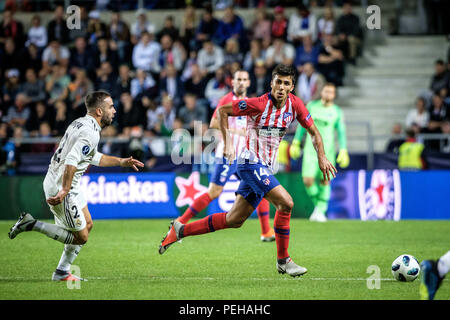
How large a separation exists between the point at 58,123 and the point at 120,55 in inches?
109

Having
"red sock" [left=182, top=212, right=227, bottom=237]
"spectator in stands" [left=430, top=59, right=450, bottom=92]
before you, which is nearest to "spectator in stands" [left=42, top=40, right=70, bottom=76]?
"spectator in stands" [left=430, top=59, right=450, bottom=92]

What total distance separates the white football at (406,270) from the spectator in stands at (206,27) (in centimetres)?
1258

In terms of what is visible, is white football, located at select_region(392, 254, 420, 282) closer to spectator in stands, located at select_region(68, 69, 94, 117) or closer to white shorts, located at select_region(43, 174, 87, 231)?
white shorts, located at select_region(43, 174, 87, 231)

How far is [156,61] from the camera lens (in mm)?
19453

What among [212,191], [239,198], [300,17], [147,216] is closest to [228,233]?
[212,191]

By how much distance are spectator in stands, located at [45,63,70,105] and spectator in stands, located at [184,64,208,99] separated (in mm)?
3112

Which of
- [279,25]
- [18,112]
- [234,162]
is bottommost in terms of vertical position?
[234,162]

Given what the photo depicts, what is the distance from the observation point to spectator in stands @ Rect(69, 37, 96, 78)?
1961 centimetres

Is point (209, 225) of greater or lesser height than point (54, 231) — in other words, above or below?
below

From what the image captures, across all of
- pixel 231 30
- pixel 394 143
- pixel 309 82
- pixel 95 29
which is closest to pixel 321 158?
pixel 394 143

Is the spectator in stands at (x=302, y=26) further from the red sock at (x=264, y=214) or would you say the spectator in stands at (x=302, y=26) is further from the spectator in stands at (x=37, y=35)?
the red sock at (x=264, y=214)

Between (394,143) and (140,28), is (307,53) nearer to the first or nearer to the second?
(394,143)

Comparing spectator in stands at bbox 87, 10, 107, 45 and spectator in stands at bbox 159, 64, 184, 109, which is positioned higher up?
spectator in stands at bbox 87, 10, 107, 45

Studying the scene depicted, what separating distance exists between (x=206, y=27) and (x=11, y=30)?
17.6 ft
